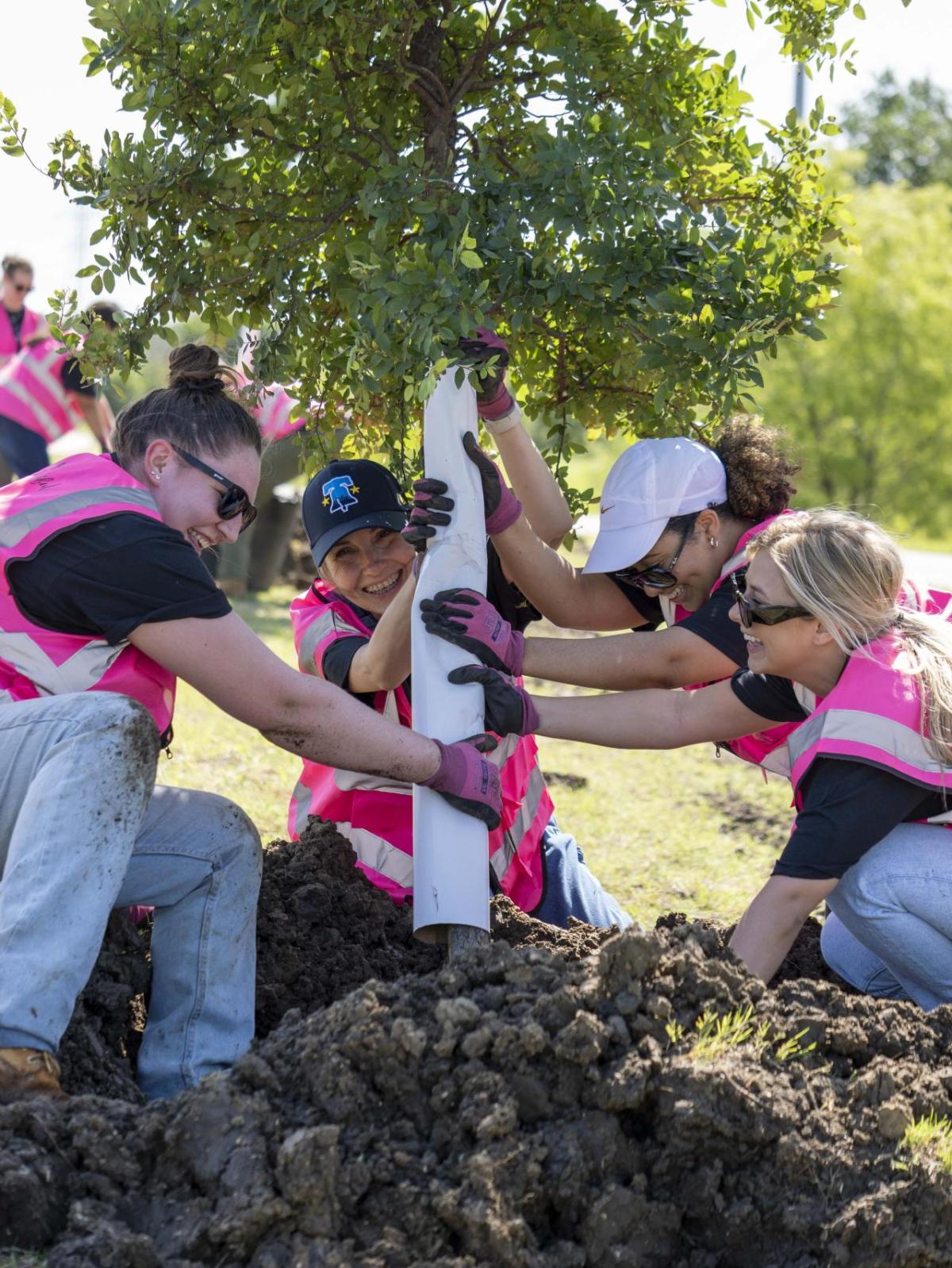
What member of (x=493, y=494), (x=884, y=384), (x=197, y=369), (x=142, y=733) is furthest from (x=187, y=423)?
(x=884, y=384)

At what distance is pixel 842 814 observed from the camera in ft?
9.91

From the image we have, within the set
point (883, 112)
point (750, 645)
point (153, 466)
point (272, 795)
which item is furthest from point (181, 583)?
point (883, 112)

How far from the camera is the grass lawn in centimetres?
528

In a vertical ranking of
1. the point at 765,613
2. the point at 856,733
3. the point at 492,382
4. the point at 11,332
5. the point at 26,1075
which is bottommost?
the point at 26,1075

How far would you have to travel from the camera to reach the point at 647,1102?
230 cm

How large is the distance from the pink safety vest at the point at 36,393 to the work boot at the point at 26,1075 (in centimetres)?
731

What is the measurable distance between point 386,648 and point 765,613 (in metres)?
1.07

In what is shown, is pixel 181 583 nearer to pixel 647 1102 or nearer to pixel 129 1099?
pixel 129 1099

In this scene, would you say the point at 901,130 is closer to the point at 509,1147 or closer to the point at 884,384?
the point at 884,384

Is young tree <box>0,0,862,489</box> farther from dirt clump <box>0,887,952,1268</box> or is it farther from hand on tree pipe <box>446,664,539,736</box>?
dirt clump <box>0,887,952,1268</box>

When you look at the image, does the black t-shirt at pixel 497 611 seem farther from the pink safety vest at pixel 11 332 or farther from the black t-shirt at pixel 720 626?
the pink safety vest at pixel 11 332

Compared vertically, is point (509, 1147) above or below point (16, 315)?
below

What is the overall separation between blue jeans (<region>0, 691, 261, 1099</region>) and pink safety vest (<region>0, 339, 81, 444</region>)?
6787 mm

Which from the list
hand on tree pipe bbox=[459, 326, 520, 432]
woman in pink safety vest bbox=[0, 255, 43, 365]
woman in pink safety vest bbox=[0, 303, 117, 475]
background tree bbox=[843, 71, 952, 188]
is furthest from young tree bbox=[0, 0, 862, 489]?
background tree bbox=[843, 71, 952, 188]
